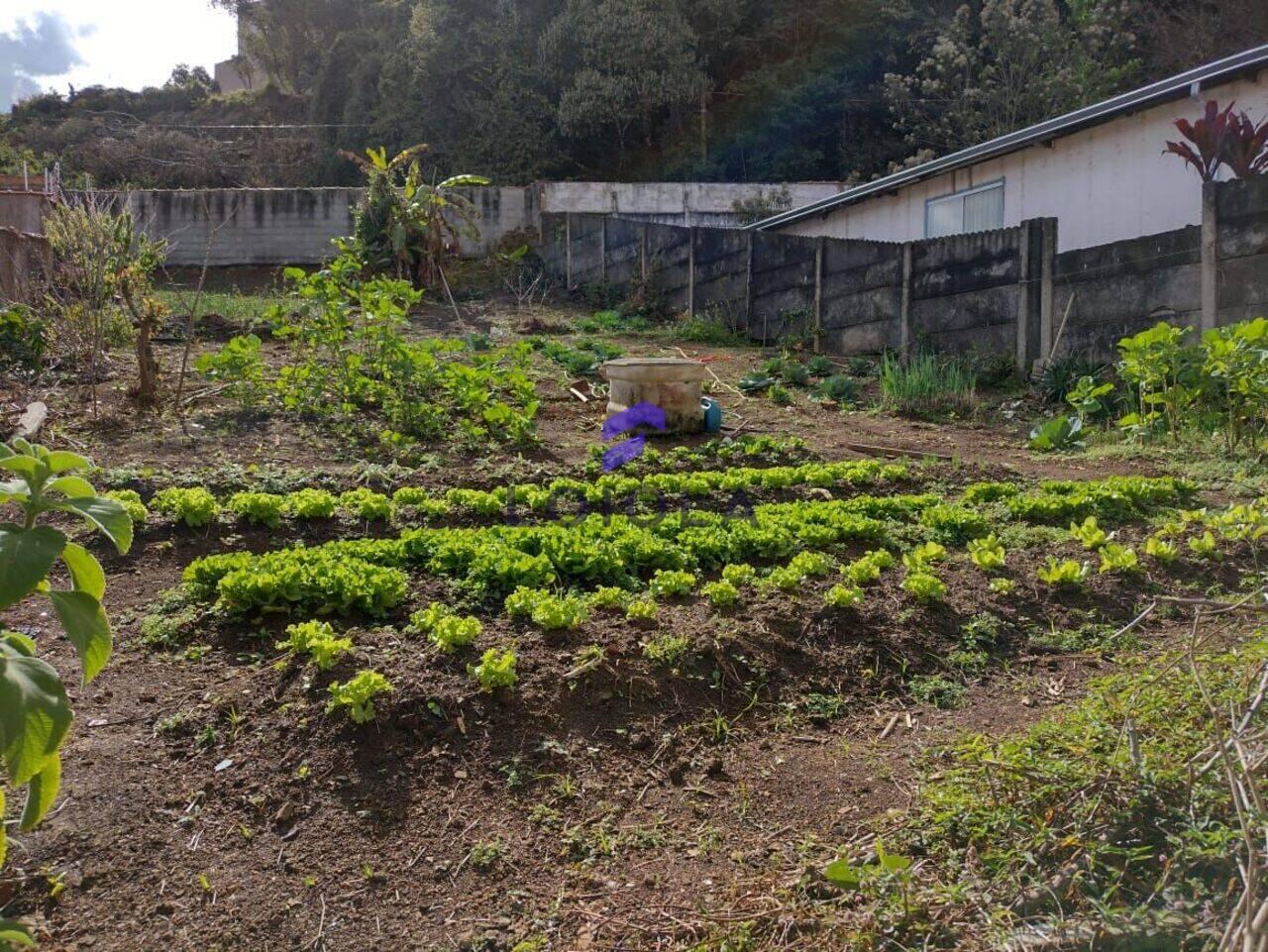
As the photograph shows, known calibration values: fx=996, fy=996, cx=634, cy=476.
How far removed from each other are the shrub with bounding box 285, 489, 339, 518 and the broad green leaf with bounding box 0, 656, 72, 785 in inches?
154

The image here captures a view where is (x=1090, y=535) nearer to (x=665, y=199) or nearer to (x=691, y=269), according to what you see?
(x=691, y=269)

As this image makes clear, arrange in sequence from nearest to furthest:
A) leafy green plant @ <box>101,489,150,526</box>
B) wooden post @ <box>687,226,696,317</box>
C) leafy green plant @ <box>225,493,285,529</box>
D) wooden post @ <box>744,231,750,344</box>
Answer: leafy green plant @ <box>101,489,150,526</box>
leafy green plant @ <box>225,493,285,529</box>
wooden post @ <box>744,231,750,344</box>
wooden post @ <box>687,226,696,317</box>

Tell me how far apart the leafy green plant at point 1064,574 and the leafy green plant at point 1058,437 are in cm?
394

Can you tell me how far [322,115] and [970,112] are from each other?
1651 centimetres

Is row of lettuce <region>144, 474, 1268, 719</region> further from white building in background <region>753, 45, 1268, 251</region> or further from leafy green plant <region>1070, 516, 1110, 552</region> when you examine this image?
white building in background <region>753, 45, 1268, 251</region>

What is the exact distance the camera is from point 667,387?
27.6 ft

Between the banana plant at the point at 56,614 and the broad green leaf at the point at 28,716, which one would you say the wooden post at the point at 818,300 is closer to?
the banana plant at the point at 56,614

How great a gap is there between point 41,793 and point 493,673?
1.80 metres

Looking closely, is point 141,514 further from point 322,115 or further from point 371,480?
point 322,115

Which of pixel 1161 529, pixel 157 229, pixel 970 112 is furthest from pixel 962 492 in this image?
pixel 157 229

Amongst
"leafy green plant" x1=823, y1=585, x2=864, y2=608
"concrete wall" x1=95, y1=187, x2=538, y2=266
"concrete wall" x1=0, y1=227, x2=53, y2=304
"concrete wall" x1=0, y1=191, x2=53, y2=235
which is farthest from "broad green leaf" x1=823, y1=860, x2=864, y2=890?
Answer: "concrete wall" x1=95, y1=187, x2=538, y2=266

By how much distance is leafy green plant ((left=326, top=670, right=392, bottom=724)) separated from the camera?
3.04 m

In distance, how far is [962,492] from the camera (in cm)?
632

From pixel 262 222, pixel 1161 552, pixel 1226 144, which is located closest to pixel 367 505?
pixel 1161 552
